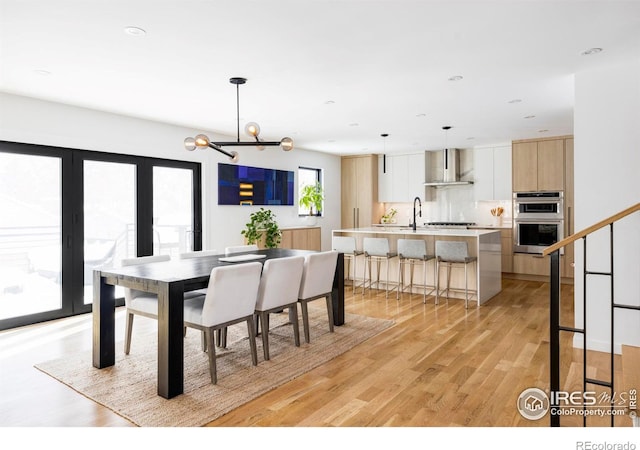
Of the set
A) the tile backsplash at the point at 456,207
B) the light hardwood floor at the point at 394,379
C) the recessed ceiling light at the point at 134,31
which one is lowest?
the light hardwood floor at the point at 394,379

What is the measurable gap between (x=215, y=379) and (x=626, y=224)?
3.66 m

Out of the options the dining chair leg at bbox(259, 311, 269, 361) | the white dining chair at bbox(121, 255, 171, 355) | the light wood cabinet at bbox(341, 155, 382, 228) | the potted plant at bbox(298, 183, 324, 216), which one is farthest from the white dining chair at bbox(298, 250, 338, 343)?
the light wood cabinet at bbox(341, 155, 382, 228)

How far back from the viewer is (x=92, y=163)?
5145 mm

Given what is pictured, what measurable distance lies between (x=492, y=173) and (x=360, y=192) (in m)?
2.73

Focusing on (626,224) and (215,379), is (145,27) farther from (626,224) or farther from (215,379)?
(626,224)

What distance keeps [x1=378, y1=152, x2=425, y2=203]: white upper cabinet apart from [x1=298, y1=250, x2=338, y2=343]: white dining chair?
481 cm

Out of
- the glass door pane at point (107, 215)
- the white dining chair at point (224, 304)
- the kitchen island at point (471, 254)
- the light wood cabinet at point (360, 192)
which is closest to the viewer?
the white dining chair at point (224, 304)

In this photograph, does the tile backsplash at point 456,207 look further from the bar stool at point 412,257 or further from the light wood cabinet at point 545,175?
the bar stool at point 412,257

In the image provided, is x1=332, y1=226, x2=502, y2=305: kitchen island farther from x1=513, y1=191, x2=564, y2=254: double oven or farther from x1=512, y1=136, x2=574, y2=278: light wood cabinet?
x1=513, y1=191, x2=564, y2=254: double oven

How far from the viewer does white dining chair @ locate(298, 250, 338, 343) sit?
3930mm

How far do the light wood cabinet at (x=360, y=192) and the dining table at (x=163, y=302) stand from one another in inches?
211

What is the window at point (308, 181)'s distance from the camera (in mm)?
8391

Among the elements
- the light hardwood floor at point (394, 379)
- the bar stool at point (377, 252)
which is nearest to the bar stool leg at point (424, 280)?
the bar stool at point (377, 252)
